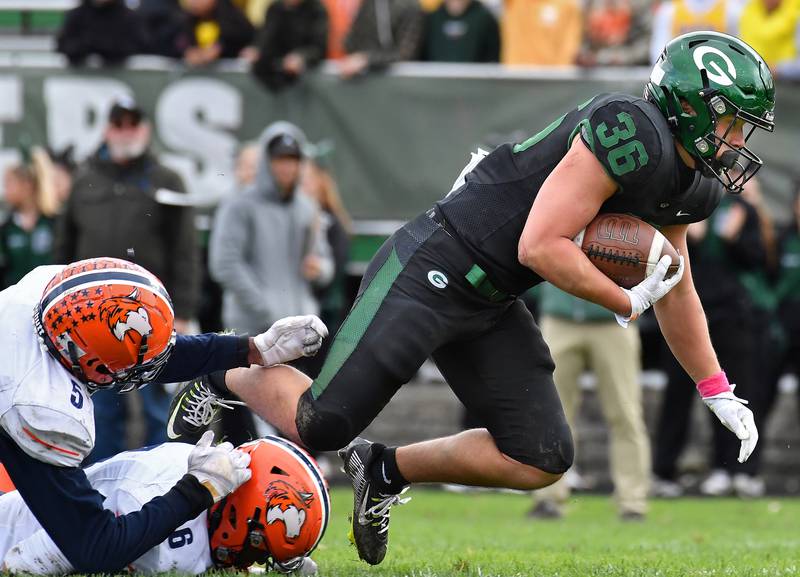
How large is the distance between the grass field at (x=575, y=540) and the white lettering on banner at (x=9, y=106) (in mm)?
3557

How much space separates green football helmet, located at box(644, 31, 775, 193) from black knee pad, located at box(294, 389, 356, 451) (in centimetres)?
149

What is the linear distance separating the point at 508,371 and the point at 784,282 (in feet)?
18.7

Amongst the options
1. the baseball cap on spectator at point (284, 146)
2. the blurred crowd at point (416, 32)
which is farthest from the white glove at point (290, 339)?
the blurred crowd at point (416, 32)

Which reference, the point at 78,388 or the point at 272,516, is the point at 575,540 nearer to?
the point at 272,516

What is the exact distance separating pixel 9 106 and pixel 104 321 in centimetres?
661

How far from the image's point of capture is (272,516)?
4.43 meters

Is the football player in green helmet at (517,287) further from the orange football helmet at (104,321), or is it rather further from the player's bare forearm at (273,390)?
the orange football helmet at (104,321)

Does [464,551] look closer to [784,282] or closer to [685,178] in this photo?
[685,178]

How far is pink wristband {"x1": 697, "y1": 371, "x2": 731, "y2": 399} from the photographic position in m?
5.02

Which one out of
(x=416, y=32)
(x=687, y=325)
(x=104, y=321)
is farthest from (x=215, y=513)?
(x=416, y=32)

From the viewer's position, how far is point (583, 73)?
1009cm

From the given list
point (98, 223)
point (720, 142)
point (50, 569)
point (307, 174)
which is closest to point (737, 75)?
point (720, 142)

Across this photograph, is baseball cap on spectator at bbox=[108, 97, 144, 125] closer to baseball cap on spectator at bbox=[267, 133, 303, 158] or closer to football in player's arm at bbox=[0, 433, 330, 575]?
baseball cap on spectator at bbox=[267, 133, 303, 158]

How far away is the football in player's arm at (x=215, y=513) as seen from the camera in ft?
14.5
